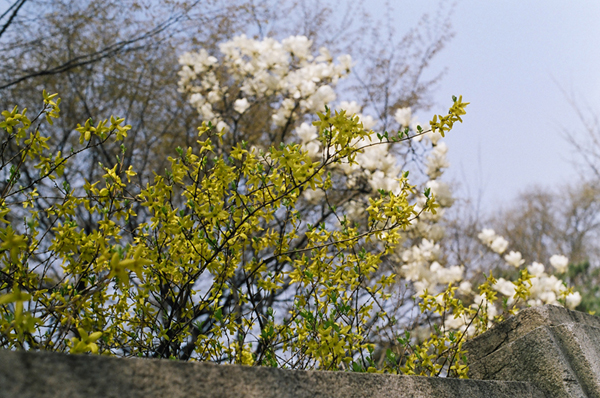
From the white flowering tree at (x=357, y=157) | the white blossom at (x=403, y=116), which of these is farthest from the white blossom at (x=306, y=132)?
the white blossom at (x=403, y=116)

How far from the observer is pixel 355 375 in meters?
1.37

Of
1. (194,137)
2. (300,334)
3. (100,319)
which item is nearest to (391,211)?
(300,334)

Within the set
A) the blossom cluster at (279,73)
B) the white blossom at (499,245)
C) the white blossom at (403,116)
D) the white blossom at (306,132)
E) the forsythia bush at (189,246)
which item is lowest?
the forsythia bush at (189,246)

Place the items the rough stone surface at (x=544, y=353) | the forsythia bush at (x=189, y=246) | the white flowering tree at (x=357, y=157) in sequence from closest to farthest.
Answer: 1. the forsythia bush at (x=189, y=246)
2. the rough stone surface at (x=544, y=353)
3. the white flowering tree at (x=357, y=157)

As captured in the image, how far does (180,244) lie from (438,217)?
3.24m

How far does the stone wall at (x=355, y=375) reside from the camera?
847 millimetres

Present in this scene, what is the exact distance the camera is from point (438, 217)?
4.42 m

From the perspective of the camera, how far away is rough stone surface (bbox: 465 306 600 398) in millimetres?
2035

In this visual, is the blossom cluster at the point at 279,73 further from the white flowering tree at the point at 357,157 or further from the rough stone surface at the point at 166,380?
the rough stone surface at the point at 166,380

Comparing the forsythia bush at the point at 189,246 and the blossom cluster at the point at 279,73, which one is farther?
the blossom cluster at the point at 279,73

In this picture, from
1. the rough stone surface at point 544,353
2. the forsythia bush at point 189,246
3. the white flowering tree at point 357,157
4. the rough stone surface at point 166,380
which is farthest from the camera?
the white flowering tree at point 357,157

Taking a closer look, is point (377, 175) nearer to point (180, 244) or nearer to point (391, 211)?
point (391, 211)

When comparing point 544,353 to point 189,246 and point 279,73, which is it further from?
point 279,73

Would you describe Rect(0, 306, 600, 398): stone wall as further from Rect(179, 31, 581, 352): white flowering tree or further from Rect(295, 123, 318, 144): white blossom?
Rect(295, 123, 318, 144): white blossom
